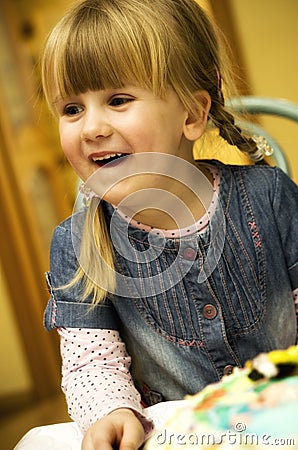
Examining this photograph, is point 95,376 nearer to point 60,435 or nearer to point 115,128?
point 60,435

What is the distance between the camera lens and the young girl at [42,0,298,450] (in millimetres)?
836

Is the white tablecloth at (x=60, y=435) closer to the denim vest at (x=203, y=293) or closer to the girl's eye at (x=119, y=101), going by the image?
the denim vest at (x=203, y=293)

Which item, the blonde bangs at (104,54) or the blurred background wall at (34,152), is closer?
the blonde bangs at (104,54)

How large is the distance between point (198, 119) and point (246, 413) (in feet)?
1.74

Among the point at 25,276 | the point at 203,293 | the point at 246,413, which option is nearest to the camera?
the point at 246,413

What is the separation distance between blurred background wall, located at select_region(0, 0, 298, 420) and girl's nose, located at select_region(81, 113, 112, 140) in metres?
1.76

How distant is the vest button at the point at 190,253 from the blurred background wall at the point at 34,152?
5.44ft

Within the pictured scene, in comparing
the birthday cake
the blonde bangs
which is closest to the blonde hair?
the blonde bangs

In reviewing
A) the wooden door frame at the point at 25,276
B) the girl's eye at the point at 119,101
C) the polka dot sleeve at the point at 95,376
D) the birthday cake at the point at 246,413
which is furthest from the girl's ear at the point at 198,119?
the wooden door frame at the point at 25,276

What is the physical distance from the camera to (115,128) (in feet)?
2.69

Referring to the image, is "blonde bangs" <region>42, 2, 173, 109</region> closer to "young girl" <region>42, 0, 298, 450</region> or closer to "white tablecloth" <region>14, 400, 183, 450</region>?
"young girl" <region>42, 0, 298, 450</region>

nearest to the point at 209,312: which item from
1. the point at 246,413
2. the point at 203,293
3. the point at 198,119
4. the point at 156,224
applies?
the point at 203,293

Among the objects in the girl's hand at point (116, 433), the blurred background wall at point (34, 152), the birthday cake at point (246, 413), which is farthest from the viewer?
the blurred background wall at point (34, 152)

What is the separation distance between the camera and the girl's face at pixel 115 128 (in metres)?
0.82
